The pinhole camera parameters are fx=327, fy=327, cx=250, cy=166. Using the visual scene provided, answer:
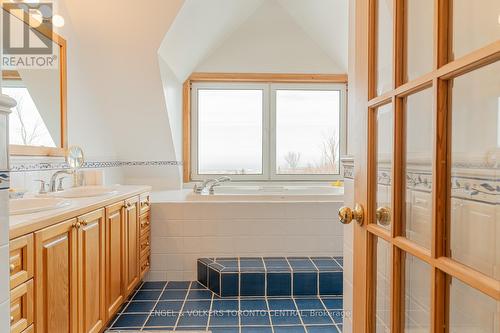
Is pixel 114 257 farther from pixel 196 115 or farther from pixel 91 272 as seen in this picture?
pixel 196 115

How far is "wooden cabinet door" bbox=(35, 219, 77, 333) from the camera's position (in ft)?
4.04

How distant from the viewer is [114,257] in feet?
6.54

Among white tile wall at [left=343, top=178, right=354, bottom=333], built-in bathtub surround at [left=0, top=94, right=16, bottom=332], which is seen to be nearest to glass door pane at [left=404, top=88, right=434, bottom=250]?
white tile wall at [left=343, top=178, right=354, bottom=333]

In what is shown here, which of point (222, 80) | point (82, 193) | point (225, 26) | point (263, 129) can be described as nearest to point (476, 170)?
point (82, 193)

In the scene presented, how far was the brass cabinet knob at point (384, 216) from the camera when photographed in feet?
2.62

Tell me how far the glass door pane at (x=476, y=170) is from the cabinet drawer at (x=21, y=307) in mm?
1276

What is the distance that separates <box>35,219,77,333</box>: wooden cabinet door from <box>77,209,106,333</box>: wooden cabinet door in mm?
64

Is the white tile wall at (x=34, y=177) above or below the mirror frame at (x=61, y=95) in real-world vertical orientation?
below

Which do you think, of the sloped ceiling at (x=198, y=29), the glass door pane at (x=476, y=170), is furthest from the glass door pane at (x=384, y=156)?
the sloped ceiling at (x=198, y=29)

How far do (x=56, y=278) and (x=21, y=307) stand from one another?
0.68 ft

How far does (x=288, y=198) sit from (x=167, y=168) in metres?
1.50

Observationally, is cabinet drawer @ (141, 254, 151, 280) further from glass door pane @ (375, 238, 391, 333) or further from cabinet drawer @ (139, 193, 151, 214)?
glass door pane @ (375, 238, 391, 333)

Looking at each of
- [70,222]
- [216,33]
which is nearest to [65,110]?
[70,222]

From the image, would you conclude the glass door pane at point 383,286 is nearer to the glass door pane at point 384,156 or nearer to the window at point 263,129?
the glass door pane at point 384,156
